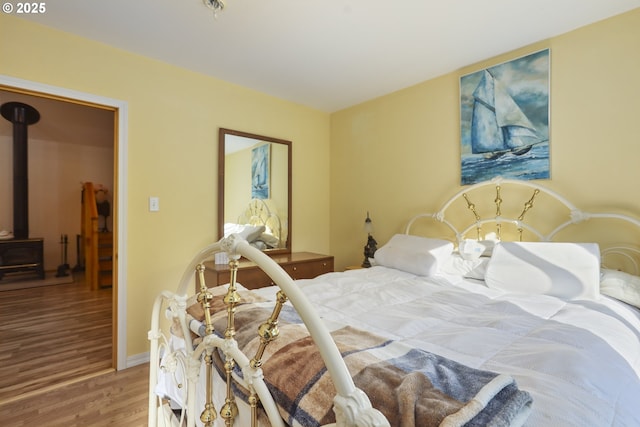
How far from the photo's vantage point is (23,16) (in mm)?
1928

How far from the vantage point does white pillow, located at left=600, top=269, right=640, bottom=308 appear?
60.4 inches

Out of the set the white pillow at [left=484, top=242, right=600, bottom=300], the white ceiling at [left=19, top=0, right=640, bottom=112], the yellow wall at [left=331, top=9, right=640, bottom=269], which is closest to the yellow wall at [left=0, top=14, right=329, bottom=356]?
the white ceiling at [left=19, top=0, right=640, bottom=112]

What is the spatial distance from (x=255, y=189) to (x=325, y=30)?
160 cm

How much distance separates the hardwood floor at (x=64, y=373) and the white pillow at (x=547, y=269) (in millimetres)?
2290

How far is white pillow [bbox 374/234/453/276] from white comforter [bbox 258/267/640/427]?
0.23 m

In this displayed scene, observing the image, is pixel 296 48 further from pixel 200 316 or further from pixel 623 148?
pixel 623 148

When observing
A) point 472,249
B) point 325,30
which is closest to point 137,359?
point 472,249

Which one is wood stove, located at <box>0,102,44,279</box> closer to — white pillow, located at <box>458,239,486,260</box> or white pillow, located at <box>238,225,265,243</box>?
white pillow, located at <box>238,225,265,243</box>

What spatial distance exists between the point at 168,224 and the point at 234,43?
1.54 meters

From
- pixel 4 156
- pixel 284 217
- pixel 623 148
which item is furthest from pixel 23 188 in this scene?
pixel 623 148

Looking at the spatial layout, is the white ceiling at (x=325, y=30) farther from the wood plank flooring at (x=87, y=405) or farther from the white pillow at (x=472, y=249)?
the wood plank flooring at (x=87, y=405)

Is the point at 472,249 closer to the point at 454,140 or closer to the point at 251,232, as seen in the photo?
the point at 454,140

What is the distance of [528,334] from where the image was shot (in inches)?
45.1

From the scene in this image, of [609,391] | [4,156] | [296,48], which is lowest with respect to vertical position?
[609,391]
